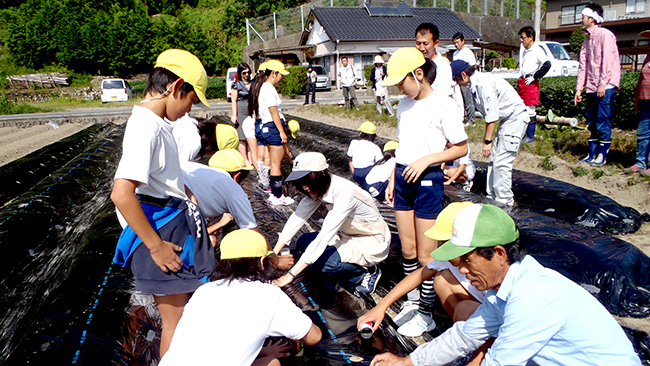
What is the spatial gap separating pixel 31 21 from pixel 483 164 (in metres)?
34.2

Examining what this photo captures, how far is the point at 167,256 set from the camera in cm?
177

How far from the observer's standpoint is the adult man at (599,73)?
493 centimetres

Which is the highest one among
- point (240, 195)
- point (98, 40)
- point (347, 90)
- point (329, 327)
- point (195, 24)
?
point (195, 24)

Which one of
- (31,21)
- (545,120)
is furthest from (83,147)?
(31,21)

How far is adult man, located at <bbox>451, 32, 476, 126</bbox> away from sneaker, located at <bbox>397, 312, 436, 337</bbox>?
325 centimetres

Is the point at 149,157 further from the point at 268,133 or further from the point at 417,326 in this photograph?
the point at 268,133

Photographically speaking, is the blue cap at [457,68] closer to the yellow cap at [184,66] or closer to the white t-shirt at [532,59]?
the white t-shirt at [532,59]

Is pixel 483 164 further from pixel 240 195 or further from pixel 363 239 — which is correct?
pixel 240 195

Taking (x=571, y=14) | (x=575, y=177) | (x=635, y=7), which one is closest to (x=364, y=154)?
(x=575, y=177)

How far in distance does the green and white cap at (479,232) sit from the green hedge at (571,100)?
6.27 m

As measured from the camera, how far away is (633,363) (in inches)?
57.2

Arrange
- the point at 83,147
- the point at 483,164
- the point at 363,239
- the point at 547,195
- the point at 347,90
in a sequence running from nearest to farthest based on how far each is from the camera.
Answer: the point at 363,239 → the point at 547,195 → the point at 483,164 → the point at 83,147 → the point at 347,90

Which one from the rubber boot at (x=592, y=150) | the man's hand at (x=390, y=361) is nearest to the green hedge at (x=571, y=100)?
the rubber boot at (x=592, y=150)

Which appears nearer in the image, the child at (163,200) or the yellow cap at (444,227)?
the child at (163,200)
